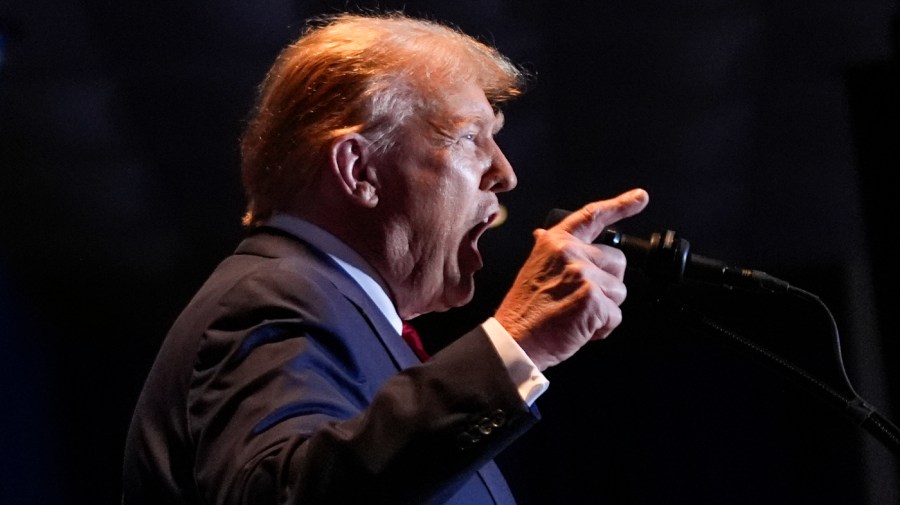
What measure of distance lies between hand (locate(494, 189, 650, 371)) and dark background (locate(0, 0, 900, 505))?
1303mm

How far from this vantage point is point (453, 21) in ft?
8.10

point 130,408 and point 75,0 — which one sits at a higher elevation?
point 75,0

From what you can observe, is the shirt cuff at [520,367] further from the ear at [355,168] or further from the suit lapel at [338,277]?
the ear at [355,168]

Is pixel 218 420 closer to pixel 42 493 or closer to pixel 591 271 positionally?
pixel 591 271

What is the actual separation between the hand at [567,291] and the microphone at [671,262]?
14 centimetres

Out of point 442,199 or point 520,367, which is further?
point 442,199

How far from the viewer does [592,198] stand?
2.66m

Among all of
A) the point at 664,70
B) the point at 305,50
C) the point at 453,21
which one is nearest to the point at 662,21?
the point at 664,70

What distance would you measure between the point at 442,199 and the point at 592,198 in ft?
4.01

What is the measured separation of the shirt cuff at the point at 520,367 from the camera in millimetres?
994

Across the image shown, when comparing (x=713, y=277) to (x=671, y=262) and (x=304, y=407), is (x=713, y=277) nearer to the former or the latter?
(x=671, y=262)

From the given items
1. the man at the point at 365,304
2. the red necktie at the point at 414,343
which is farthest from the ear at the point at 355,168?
the red necktie at the point at 414,343

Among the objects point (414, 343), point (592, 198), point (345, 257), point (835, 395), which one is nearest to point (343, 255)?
point (345, 257)

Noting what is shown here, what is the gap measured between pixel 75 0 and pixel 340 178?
46.4 inches
